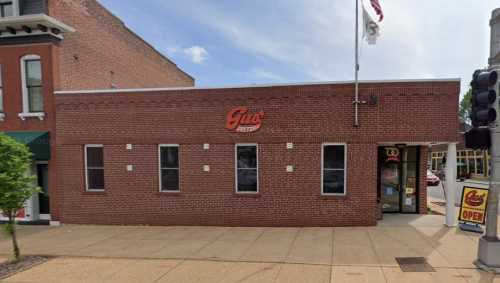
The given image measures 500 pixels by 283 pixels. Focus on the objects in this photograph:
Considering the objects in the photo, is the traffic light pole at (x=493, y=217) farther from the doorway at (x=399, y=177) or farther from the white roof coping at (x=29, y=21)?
the white roof coping at (x=29, y=21)

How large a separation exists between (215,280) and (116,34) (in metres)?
14.4

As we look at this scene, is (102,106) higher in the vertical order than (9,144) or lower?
higher

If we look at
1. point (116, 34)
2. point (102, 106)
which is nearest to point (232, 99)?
point (102, 106)

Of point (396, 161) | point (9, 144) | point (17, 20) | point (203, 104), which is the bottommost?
point (396, 161)

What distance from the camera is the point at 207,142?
33.1ft

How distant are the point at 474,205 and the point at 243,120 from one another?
7.49 m

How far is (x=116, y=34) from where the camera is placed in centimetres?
1538

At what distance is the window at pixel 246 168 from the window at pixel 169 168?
224 centimetres

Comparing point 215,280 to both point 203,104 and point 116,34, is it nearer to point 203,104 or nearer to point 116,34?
point 203,104

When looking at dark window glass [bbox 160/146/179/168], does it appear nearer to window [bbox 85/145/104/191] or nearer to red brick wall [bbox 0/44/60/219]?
window [bbox 85/145/104/191]

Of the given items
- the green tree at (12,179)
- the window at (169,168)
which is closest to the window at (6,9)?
the green tree at (12,179)

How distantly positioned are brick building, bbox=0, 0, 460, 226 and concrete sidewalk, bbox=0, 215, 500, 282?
2.98 feet

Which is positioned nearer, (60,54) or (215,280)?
(215,280)

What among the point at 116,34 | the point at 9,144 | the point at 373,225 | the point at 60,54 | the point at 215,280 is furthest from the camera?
the point at 116,34
